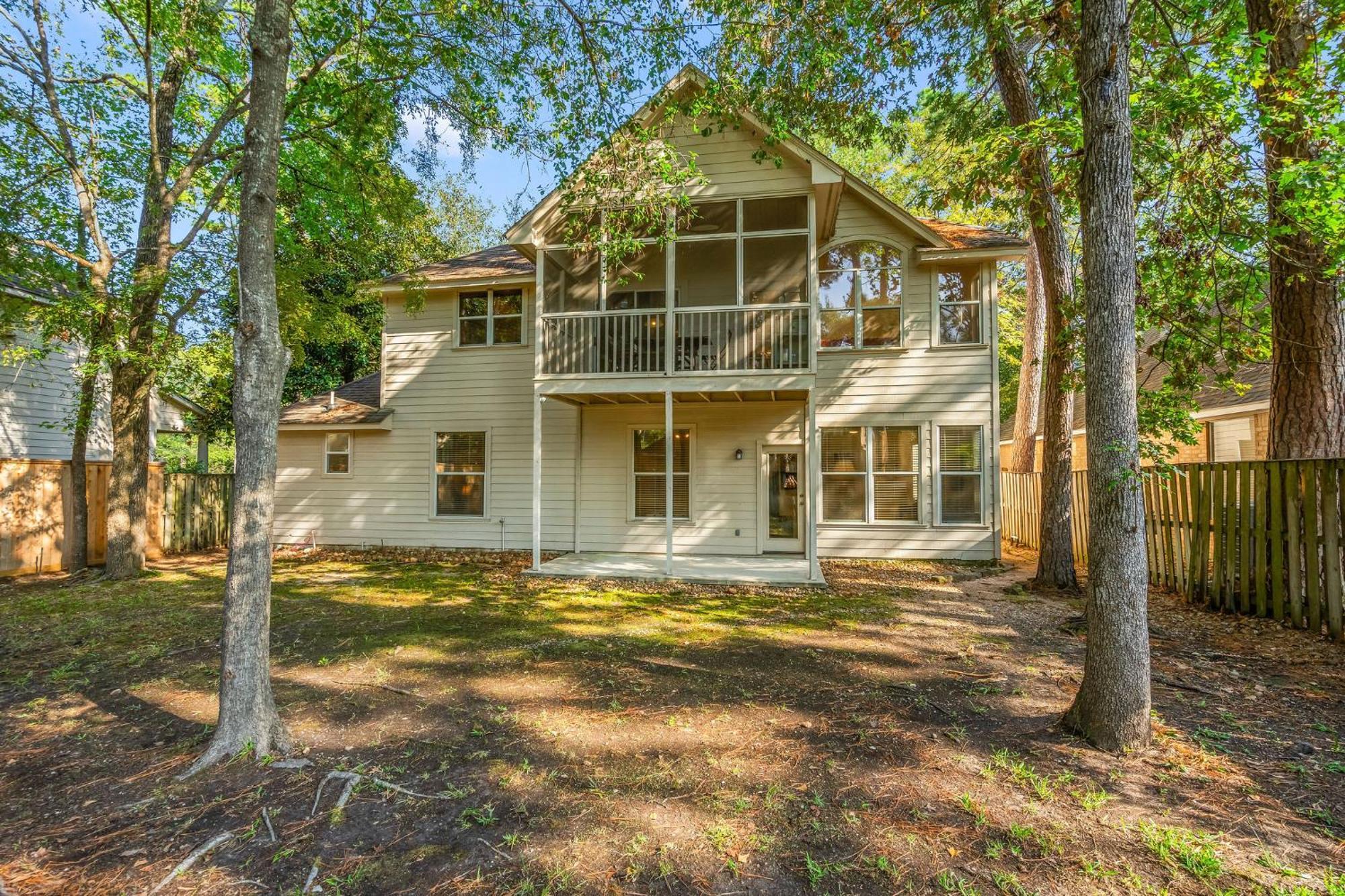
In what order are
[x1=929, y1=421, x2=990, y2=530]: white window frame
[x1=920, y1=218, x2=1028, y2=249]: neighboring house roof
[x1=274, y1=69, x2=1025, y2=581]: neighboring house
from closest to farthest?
[x1=274, y1=69, x2=1025, y2=581]: neighboring house
[x1=920, y1=218, x2=1028, y2=249]: neighboring house roof
[x1=929, y1=421, x2=990, y2=530]: white window frame

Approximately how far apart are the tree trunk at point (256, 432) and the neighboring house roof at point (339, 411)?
8944 mm

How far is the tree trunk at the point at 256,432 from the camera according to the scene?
328 cm

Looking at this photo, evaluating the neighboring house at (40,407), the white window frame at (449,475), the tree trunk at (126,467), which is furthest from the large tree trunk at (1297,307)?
the neighboring house at (40,407)

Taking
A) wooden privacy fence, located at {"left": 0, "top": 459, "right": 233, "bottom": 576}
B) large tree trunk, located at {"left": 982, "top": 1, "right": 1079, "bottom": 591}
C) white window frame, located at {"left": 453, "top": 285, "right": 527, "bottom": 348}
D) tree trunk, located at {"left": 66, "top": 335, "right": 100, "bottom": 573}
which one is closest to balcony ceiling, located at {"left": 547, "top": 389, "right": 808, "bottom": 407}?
white window frame, located at {"left": 453, "top": 285, "right": 527, "bottom": 348}

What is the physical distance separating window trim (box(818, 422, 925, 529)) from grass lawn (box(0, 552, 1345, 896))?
4100 mm

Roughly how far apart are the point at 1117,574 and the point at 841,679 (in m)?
2.16

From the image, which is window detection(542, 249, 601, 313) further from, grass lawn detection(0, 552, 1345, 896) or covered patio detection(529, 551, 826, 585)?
grass lawn detection(0, 552, 1345, 896)

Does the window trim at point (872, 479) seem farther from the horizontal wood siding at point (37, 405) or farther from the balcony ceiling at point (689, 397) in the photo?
the horizontal wood siding at point (37, 405)

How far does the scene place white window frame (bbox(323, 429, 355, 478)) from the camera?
11945mm

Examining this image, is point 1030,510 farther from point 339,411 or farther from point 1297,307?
point 339,411

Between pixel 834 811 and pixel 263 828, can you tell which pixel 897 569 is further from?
pixel 263 828

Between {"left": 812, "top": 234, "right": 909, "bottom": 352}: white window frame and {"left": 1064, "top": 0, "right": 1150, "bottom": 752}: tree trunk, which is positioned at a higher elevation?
{"left": 812, "top": 234, "right": 909, "bottom": 352}: white window frame

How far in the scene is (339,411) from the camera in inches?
473

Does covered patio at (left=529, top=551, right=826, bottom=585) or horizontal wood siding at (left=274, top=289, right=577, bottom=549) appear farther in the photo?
horizontal wood siding at (left=274, top=289, right=577, bottom=549)
